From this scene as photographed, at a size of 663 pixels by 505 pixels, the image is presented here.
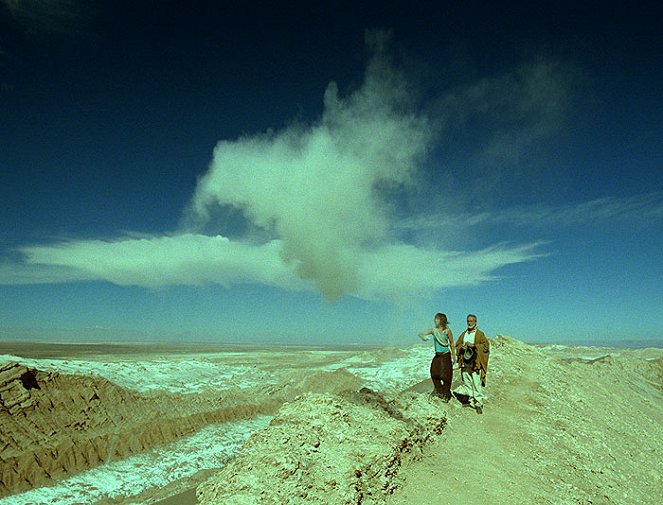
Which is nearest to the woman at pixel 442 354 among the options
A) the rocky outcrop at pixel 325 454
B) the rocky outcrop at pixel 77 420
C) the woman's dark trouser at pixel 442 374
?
A: the woman's dark trouser at pixel 442 374

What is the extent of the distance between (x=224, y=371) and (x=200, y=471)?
688 inches

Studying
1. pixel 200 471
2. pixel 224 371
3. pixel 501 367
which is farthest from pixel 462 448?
pixel 224 371

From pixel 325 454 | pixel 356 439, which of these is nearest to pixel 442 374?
pixel 356 439

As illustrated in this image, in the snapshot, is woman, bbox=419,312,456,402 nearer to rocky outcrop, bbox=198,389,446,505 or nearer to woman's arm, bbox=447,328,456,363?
woman's arm, bbox=447,328,456,363

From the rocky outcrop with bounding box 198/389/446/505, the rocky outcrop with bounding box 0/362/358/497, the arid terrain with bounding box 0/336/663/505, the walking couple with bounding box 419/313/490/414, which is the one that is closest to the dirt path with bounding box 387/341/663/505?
the arid terrain with bounding box 0/336/663/505

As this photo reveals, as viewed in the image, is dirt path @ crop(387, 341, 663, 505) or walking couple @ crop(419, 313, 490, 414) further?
walking couple @ crop(419, 313, 490, 414)

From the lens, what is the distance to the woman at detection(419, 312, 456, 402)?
9180 mm

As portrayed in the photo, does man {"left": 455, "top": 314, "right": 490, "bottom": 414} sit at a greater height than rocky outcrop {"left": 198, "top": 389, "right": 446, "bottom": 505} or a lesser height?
A: greater

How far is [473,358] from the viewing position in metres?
9.56

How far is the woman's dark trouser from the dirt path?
432 mm

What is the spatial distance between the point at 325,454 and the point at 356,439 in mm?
713

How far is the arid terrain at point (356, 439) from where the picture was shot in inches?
232

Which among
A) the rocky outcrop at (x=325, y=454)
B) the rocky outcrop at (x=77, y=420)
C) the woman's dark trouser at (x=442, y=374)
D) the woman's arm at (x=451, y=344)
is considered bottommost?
the rocky outcrop at (x=77, y=420)

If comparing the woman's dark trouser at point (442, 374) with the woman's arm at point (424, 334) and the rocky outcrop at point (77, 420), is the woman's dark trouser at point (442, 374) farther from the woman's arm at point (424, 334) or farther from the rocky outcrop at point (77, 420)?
the rocky outcrop at point (77, 420)
